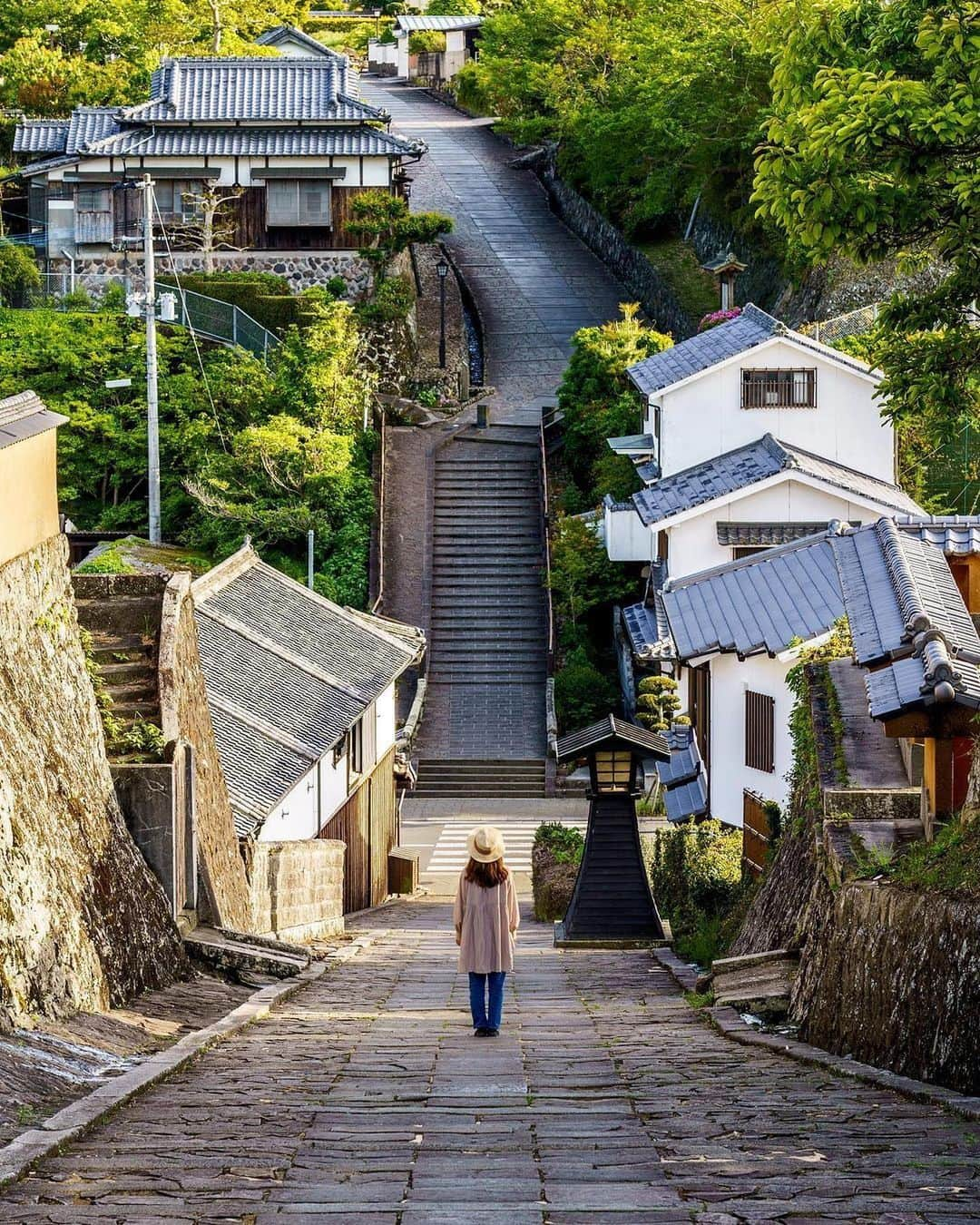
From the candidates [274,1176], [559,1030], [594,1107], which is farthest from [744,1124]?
[559,1030]

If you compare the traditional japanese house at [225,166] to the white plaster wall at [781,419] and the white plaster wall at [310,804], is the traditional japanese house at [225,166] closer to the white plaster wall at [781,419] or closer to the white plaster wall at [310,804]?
the white plaster wall at [781,419]

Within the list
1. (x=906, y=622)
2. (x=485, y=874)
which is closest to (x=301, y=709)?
(x=906, y=622)

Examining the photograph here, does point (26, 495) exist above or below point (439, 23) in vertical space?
below

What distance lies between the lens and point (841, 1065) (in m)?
9.94

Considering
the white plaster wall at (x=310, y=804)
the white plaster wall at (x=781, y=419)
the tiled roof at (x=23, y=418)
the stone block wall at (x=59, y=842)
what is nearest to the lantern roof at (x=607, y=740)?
the white plaster wall at (x=310, y=804)

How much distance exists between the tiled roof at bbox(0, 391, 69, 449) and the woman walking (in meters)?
4.25

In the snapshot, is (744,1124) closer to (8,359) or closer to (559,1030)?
(559,1030)

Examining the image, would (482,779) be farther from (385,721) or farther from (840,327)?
(840,327)

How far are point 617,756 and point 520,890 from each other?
419 inches

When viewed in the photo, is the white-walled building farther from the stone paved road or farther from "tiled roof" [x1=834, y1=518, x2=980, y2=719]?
the stone paved road

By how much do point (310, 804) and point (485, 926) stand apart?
1186cm

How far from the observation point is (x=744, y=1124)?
8250 mm

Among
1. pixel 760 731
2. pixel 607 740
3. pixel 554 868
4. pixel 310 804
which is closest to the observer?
pixel 607 740

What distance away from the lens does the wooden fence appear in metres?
18.7
